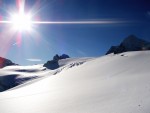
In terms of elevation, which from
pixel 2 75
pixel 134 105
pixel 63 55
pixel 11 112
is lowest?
pixel 134 105

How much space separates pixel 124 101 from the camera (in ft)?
38.1

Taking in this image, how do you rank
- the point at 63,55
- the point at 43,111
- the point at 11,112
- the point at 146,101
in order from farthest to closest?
the point at 63,55
the point at 11,112
the point at 43,111
the point at 146,101

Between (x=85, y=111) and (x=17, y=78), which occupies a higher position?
(x=17, y=78)

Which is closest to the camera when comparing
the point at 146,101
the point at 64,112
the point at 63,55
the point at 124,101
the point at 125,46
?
the point at 146,101

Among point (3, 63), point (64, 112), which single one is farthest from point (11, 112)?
point (3, 63)

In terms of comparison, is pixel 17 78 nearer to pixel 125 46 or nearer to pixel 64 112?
pixel 125 46

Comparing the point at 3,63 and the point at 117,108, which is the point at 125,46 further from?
the point at 3,63

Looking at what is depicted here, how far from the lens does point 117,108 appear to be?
10.7m

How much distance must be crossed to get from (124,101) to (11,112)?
9.29 metres

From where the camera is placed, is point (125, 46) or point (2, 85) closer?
point (125, 46)

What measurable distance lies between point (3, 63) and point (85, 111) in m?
190

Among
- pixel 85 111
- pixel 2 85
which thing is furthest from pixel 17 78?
pixel 85 111

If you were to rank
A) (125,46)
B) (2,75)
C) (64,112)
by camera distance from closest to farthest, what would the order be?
(64,112) < (125,46) < (2,75)

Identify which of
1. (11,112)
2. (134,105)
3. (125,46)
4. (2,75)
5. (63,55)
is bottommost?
(134,105)
